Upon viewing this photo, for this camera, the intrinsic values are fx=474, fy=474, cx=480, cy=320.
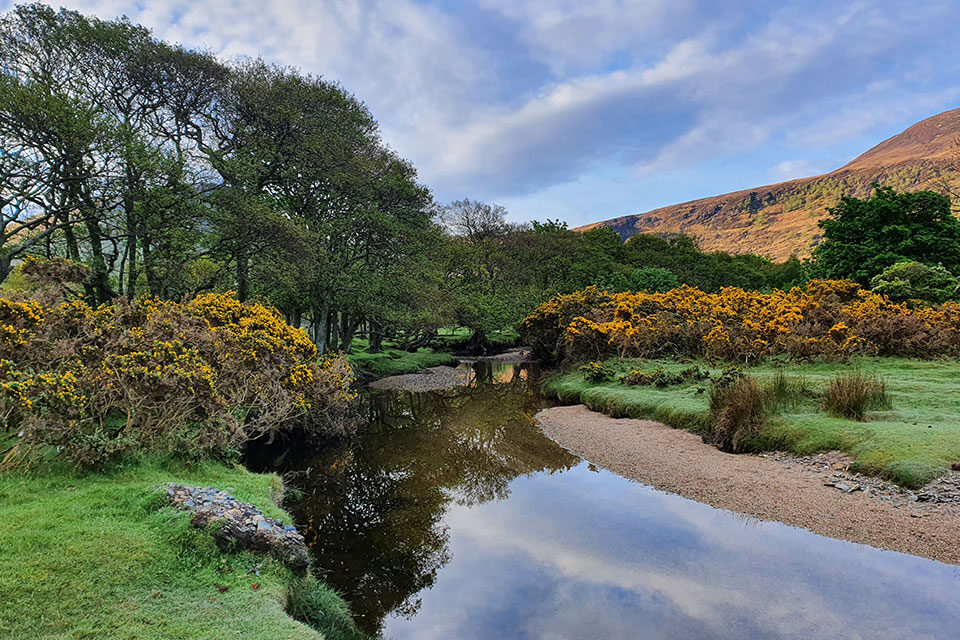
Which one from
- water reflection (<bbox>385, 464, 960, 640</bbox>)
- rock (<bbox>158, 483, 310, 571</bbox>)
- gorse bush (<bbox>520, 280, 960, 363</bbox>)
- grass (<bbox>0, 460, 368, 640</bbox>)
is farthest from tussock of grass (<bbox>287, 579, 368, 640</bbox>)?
gorse bush (<bbox>520, 280, 960, 363</bbox>)

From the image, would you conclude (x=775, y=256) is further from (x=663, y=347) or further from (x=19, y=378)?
(x=19, y=378)

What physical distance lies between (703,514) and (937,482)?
11.8 ft

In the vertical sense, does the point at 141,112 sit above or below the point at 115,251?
above

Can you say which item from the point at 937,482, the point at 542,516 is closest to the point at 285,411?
the point at 542,516

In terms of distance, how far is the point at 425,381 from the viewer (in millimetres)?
28484

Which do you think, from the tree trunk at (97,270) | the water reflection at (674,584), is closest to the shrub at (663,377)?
the water reflection at (674,584)

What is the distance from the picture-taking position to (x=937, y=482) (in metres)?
7.68

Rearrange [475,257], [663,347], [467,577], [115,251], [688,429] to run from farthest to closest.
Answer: [475,257] → [663,347] → [115,251] → [688,429] → [467,577]

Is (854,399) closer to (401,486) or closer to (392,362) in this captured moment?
(401,486)

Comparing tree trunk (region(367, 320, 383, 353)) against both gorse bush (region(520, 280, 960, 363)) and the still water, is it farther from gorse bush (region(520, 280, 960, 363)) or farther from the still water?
the still water

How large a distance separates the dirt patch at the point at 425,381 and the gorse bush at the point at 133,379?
14226 millimetres

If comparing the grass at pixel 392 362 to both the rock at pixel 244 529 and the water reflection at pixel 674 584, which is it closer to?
the water reflection at pixel 674 584

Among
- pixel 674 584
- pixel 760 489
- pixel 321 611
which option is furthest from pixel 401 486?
pixel 760 489

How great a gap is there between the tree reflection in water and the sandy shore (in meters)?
1.55
